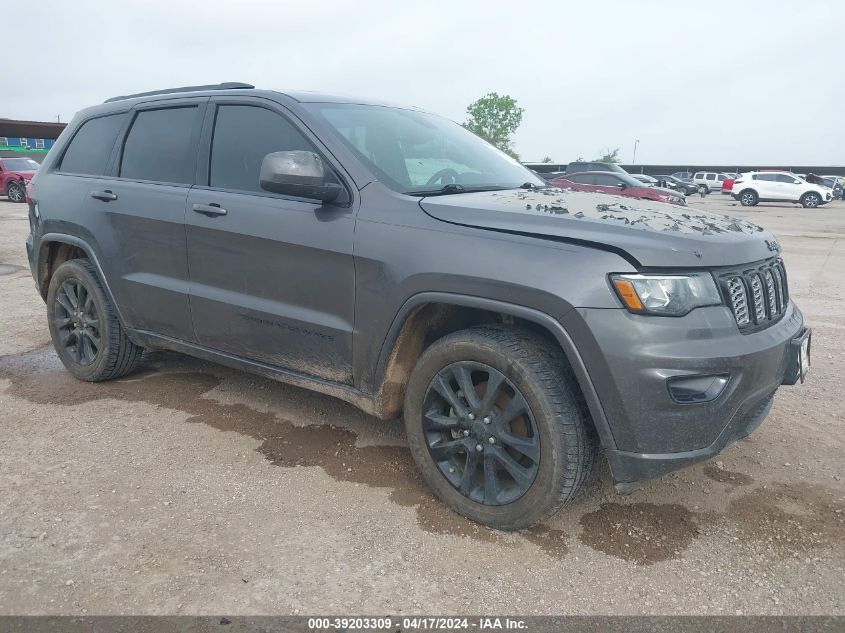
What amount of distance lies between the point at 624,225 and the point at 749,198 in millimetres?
32007

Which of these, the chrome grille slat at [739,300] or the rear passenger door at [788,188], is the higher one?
the chrome grille slat at [739,300]

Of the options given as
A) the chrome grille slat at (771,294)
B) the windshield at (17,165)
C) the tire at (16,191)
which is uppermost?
the windshield at (17,165)

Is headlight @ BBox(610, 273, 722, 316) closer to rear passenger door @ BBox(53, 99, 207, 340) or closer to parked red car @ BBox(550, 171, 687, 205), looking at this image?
rear passenger door @ BBox(53, 99, 207, 340)

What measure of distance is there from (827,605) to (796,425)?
172 centimetres

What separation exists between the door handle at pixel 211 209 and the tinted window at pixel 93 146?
110 centimetres

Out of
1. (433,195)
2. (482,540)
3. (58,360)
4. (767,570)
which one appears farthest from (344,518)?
(58,360)

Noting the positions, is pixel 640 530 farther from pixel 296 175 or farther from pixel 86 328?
pixel 86 328

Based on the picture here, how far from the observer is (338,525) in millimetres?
2789

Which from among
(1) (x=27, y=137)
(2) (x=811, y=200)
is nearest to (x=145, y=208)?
(2) (x=811, y=200)

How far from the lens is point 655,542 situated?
2709mm

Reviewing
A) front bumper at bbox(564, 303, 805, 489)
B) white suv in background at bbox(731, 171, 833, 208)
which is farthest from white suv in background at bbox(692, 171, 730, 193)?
front bumper at bbox(564, 303, 805, 489)

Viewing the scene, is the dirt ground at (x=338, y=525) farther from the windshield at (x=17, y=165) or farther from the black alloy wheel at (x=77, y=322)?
the windshield at (x=17, y=165)

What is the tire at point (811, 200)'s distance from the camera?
29.7 m

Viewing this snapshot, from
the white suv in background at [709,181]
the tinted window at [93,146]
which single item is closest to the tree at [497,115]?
the white suv in background at [709,181]
